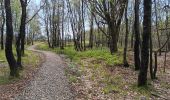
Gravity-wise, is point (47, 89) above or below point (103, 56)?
below

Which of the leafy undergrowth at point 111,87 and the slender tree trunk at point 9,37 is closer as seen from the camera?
the leafy undergrowth at point 111,87

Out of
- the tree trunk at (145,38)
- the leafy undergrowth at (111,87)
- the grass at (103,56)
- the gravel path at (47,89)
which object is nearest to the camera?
the gravel path at (47,89)

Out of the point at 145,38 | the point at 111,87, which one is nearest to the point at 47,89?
the point at 111,87

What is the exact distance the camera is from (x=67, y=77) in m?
19.1

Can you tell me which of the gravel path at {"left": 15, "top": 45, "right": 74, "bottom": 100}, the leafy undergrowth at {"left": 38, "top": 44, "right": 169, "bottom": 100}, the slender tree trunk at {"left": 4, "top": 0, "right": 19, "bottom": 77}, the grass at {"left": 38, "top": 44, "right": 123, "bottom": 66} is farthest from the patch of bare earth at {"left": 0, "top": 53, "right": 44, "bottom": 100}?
the grass at {"left": 38, "top": 44, "right": 123, "bottom": 66}

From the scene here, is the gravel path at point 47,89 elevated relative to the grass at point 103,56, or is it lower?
lower

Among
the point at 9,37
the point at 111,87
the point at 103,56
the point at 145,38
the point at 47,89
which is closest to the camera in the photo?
the point at 47,89

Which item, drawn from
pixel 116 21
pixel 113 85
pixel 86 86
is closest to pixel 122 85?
pixel 113 85

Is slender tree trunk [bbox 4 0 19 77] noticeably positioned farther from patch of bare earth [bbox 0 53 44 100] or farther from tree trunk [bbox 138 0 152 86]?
tree trunk [bbox 138 0 152 86]

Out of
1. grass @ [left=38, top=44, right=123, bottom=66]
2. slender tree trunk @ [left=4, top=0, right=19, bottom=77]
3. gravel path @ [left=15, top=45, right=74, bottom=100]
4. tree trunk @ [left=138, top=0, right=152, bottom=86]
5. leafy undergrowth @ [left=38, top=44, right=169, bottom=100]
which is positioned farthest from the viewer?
grass @ [left=38, top=44, right=123, bottom=66]

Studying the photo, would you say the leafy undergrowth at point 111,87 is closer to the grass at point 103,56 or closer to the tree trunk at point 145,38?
the tree trunk at point 145,38

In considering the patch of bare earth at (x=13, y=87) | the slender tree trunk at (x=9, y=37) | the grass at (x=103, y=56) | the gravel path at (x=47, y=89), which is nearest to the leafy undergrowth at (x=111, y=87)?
the gravel path at (x=47, y=89)

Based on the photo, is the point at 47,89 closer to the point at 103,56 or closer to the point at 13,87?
the point at 13,87

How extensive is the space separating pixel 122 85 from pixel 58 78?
14.9 feet
